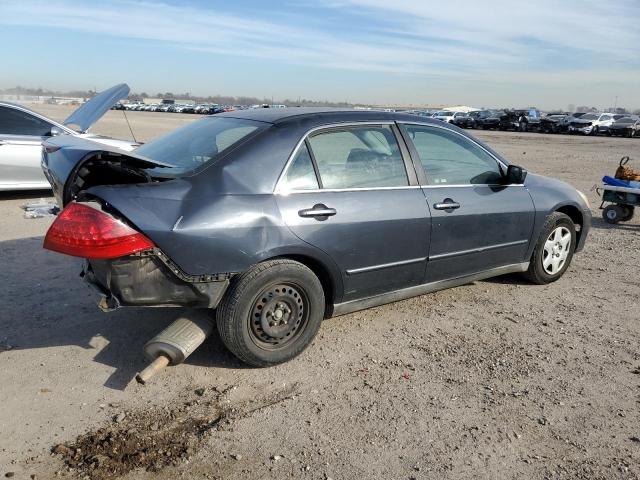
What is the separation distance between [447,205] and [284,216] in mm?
1475

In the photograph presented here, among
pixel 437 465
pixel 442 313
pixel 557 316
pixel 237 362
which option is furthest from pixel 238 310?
pixel 557 316

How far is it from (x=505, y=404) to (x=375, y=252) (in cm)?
133

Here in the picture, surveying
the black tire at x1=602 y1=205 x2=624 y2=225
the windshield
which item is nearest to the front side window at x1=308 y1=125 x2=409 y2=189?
the windshield

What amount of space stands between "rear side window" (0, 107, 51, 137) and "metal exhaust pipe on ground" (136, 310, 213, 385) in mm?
6950

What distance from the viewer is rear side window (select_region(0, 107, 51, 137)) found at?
885cm

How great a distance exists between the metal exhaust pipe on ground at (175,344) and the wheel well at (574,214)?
12.4 feet

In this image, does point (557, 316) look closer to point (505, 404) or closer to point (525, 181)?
point (525, 181)

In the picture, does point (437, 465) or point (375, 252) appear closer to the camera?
point (437, 465)

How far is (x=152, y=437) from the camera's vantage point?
9.64 feet

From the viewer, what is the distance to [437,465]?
2.77 m

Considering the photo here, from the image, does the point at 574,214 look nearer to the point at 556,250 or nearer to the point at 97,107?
the point at 556,250

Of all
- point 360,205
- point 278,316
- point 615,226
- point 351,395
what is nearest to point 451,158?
point 360,205

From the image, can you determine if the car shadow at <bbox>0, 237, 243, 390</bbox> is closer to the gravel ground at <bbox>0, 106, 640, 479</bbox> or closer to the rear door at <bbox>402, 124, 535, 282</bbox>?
the gravel ground at <bbox>0, 106, 640, 479</bbox>

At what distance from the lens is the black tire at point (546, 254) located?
522 centimetres
